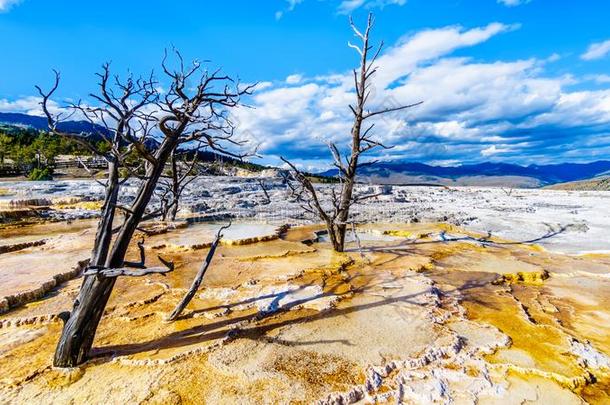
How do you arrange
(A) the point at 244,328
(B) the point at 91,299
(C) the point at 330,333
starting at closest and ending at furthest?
(B) the point at 91,299
(C) the point at 330,333
(A) the point at 244,328

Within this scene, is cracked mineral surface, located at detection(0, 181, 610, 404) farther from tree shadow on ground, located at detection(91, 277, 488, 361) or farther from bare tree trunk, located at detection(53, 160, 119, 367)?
bare tree trunk, located at detection(53, 160, 119, 367)

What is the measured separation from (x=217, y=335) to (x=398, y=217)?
11.2 metres

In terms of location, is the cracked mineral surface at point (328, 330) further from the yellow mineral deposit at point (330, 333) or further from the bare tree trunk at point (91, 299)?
the bare tree trunk at point (91, 299)

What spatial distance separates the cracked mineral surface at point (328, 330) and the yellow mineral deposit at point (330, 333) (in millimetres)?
20

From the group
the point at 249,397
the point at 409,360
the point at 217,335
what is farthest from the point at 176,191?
the point at 409,360

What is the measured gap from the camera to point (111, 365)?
386 cm

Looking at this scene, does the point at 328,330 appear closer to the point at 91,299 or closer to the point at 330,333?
the point at 330,333

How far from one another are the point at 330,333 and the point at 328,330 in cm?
9

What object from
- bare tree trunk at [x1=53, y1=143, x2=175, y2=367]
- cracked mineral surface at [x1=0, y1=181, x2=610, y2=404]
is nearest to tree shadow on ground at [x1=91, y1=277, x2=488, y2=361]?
cracked mineral surface at [x1=0, y1=181, x2=610, y2=404]

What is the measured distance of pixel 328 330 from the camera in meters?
4.71

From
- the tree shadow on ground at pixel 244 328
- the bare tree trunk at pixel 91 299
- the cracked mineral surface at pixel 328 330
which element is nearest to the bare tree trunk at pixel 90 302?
the bare tree trunk at pixel 91 299

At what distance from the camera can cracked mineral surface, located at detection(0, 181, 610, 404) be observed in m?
3.51

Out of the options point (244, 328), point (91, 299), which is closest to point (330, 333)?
point (244, 328)

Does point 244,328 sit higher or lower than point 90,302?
lower
